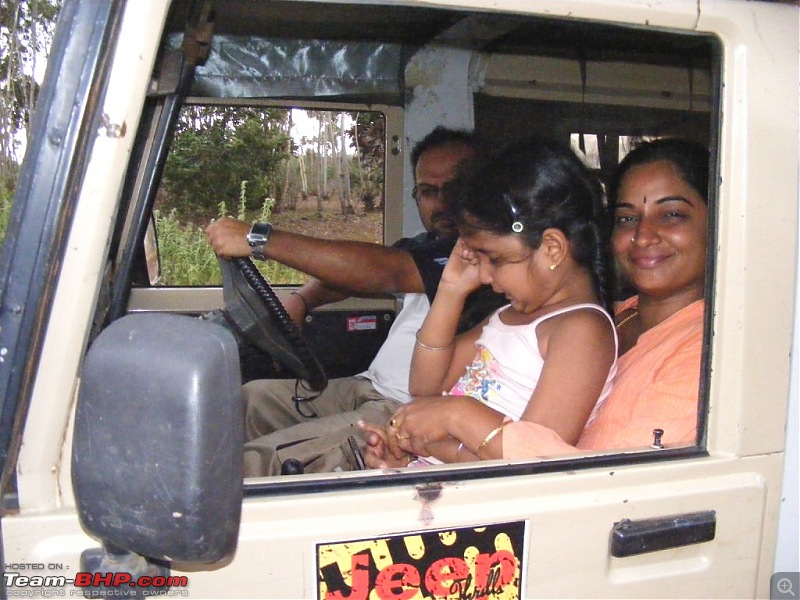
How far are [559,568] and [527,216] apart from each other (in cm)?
82

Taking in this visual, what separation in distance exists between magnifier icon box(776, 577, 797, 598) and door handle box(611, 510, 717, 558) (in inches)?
7.4

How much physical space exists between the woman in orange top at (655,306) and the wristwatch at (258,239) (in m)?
0.93

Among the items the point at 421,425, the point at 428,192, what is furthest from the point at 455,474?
the point at 428,192

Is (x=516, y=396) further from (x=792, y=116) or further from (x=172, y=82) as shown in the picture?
(x=172, y=82)

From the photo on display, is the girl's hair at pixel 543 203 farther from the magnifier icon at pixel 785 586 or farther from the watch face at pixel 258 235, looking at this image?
the magnifier icon at pixel 785 586

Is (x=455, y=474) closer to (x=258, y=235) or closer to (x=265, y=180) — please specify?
(x=258, y=235)

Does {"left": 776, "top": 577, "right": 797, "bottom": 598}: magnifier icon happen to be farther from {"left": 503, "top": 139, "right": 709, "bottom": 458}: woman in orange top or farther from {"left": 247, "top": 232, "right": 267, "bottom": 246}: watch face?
{"left": 247, "top": 232, "right": 267, "bottom": 246}: watch face

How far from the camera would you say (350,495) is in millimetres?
1100

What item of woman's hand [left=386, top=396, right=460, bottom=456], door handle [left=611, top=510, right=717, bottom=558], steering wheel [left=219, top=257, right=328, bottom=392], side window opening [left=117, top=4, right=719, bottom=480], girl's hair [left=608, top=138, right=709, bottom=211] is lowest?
door handle [left=611, top=510, right=717, bottom=558]

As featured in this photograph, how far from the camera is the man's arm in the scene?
2.07 metres

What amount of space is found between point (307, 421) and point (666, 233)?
4.15 feet

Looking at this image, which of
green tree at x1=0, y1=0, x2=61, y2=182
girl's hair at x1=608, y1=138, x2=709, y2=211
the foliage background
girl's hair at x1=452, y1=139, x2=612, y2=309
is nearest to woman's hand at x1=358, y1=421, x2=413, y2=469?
girl's hair at x1=452, y1=139, x2=612, y2=309

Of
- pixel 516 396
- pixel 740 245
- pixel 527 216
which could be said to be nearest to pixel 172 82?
pixel 527 216

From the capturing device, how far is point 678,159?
68.1 inches
